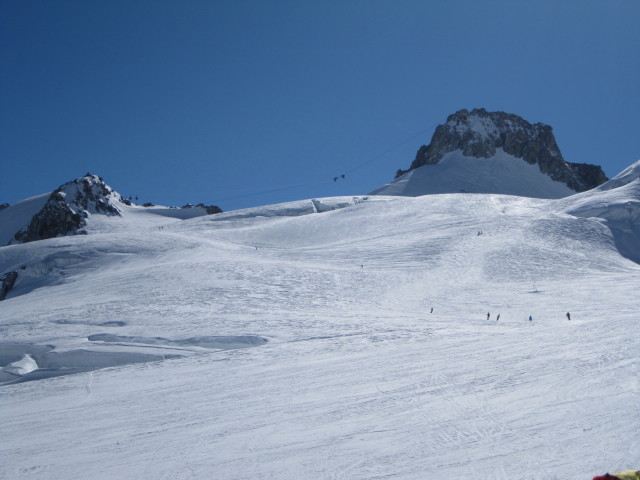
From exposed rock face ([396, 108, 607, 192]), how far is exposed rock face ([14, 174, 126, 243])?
62227mm

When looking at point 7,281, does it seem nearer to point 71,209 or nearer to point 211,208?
point 71,209

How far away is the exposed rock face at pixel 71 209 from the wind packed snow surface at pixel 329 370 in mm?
30576

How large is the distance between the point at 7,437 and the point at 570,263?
33865 millimetres

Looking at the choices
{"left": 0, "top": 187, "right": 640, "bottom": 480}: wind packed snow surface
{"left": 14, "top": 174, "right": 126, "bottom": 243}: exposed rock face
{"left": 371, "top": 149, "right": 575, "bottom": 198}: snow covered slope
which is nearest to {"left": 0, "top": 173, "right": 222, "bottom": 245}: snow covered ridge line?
{"left": 14, "top": 174, "right": 126, "bottom": 243}: exposed rock face

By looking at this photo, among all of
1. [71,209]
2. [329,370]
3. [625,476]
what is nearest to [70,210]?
[71,209]

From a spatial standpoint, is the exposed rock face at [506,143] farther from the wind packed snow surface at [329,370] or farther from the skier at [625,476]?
the skier at [625,476]

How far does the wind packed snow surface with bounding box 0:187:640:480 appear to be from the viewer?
9305mm

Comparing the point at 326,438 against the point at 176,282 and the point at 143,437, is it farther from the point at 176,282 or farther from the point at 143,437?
the point at 176,282

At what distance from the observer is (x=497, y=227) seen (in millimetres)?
47156

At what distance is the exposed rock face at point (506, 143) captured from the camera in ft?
367

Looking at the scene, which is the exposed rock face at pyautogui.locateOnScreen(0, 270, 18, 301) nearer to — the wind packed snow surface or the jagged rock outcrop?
the wind packed snow surface

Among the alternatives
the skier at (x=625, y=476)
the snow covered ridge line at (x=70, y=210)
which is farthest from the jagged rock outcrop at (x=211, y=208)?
the skier at (x=625, y=476)

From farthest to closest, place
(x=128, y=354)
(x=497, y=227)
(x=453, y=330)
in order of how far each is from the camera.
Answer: (x=497, y=227) → (x=453, y=330) → (x=128, y=354)

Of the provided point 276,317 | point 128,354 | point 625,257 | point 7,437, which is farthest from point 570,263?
point 7,437
